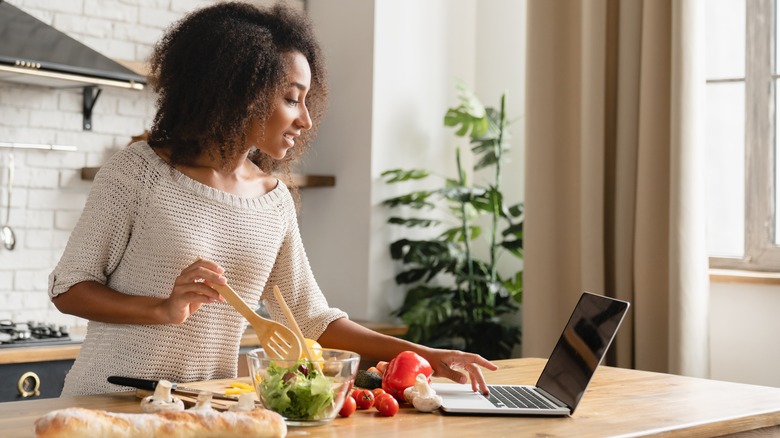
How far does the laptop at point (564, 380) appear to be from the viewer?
5.22 ft

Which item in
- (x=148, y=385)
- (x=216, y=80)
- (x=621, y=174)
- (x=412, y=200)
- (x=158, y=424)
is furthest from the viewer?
(x=412, y=200)

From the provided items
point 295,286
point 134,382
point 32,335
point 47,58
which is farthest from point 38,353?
point 134,382

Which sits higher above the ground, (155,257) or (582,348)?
(155,257)

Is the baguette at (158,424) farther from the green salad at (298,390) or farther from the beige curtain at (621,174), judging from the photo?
the beige curtain at (621,174)

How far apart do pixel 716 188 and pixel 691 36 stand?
0.62 meters

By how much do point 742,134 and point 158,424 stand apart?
2655mm

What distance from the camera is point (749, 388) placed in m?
1.93

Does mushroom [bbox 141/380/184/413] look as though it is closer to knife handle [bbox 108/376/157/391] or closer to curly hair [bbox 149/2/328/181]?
knife handle [bbox 108/376/157/391]

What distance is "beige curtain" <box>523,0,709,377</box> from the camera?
3041 millimetres

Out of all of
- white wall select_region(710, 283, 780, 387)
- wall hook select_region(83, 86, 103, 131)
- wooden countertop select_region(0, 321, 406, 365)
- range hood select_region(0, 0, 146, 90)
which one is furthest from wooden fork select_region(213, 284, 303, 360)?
wall hook select_region(83, 86, 103, 131)

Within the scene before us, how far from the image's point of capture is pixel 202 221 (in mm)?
1818

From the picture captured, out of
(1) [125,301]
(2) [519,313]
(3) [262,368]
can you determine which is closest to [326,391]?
(3) [262,368]

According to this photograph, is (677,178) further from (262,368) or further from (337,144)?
(262,368)

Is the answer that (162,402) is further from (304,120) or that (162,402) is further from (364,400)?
(304,120)
